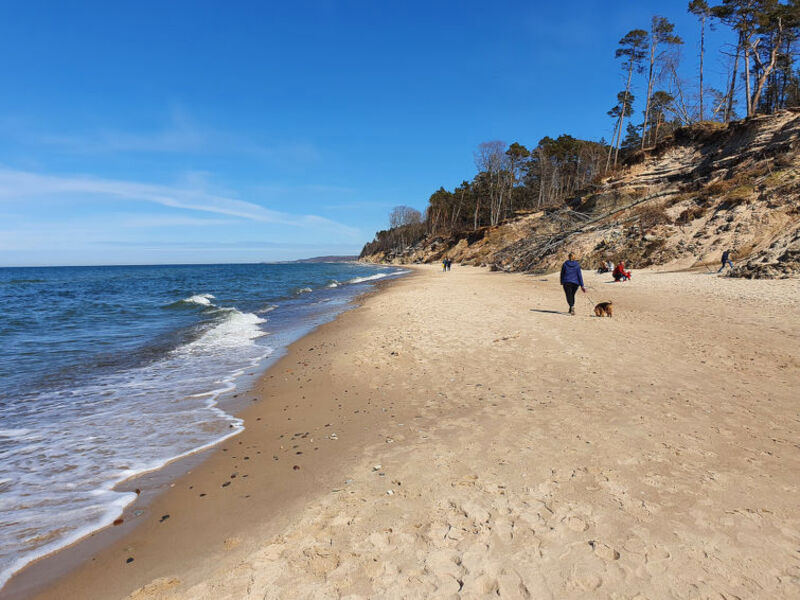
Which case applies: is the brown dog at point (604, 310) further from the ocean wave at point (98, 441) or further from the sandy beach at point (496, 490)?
the ocean wave at point (98, 441)

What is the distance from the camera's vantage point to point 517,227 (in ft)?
162

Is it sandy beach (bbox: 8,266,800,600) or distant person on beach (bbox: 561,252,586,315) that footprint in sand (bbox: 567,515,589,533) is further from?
distant person on beach (bbox: 561,252,586,315)

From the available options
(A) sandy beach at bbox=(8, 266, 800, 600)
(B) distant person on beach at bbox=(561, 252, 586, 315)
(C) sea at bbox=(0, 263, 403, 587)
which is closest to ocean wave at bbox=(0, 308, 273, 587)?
(C) sea at bbox=(0, 263, 403, 587)

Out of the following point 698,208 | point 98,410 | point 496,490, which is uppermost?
point 698,208

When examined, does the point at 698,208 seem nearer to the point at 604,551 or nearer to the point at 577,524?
the point at 577,524

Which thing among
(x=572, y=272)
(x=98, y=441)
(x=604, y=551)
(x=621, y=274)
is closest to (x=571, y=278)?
(x=572, y=272)

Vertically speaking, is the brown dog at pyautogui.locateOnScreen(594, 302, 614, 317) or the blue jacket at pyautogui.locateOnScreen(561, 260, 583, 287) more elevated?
the blue jacket at pyautogui.locateOnScreen(561, 260, 583, 287)

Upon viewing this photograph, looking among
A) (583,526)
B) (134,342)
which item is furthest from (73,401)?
(583,526)

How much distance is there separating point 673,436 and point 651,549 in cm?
205

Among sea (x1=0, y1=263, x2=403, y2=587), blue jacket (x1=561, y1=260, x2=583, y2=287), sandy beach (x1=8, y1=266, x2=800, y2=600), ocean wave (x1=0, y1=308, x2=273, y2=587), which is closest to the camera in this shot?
sandy beach (x1=8, y1=266, x2=800, y2=600)

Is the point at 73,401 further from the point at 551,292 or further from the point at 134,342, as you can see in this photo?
the point at 551,292

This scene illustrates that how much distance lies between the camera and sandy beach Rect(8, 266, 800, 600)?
2428 mm

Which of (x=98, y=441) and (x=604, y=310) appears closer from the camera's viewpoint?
(x=98, y=441)

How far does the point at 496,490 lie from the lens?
332 cm
